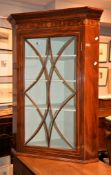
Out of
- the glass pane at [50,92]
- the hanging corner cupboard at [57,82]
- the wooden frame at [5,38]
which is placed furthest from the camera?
the wooden frame at [5,38]

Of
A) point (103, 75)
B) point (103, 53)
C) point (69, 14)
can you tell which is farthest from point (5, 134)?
point (103, 53)

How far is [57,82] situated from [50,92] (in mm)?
110

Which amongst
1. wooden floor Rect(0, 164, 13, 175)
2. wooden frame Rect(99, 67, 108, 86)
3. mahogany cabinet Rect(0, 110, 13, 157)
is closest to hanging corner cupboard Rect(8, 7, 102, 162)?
mahogany cabinet Rect(0, 110, 13, 157)

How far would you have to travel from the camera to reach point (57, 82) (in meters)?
2.22

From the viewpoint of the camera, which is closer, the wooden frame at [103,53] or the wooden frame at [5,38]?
the wooden frame at [5,38]

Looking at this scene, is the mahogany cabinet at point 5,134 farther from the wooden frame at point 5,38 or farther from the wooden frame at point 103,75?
the wooden frame at point 103,75

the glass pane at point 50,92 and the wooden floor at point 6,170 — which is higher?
the glass pane at point 50,92

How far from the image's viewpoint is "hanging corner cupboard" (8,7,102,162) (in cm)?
203

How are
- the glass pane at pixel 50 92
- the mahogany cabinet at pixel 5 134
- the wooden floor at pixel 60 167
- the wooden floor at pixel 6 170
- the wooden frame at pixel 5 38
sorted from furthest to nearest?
the wooden frame at pixel 5 38 → the wooden floor at pixel 6 170 → the mahogany cabinet at pixel 5 134 → the glass pane at pixel 50 92 → the wooden floor at pixel 60 167

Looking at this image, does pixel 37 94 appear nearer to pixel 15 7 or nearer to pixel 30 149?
pixel 30 149

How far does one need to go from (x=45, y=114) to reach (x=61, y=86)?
29 cm

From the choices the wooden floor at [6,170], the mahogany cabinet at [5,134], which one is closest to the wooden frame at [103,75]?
the mahogany cabinet at [5,134]

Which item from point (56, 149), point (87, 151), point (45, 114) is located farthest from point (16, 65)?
point (87, 151)

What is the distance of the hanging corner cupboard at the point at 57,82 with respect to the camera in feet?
6.67
